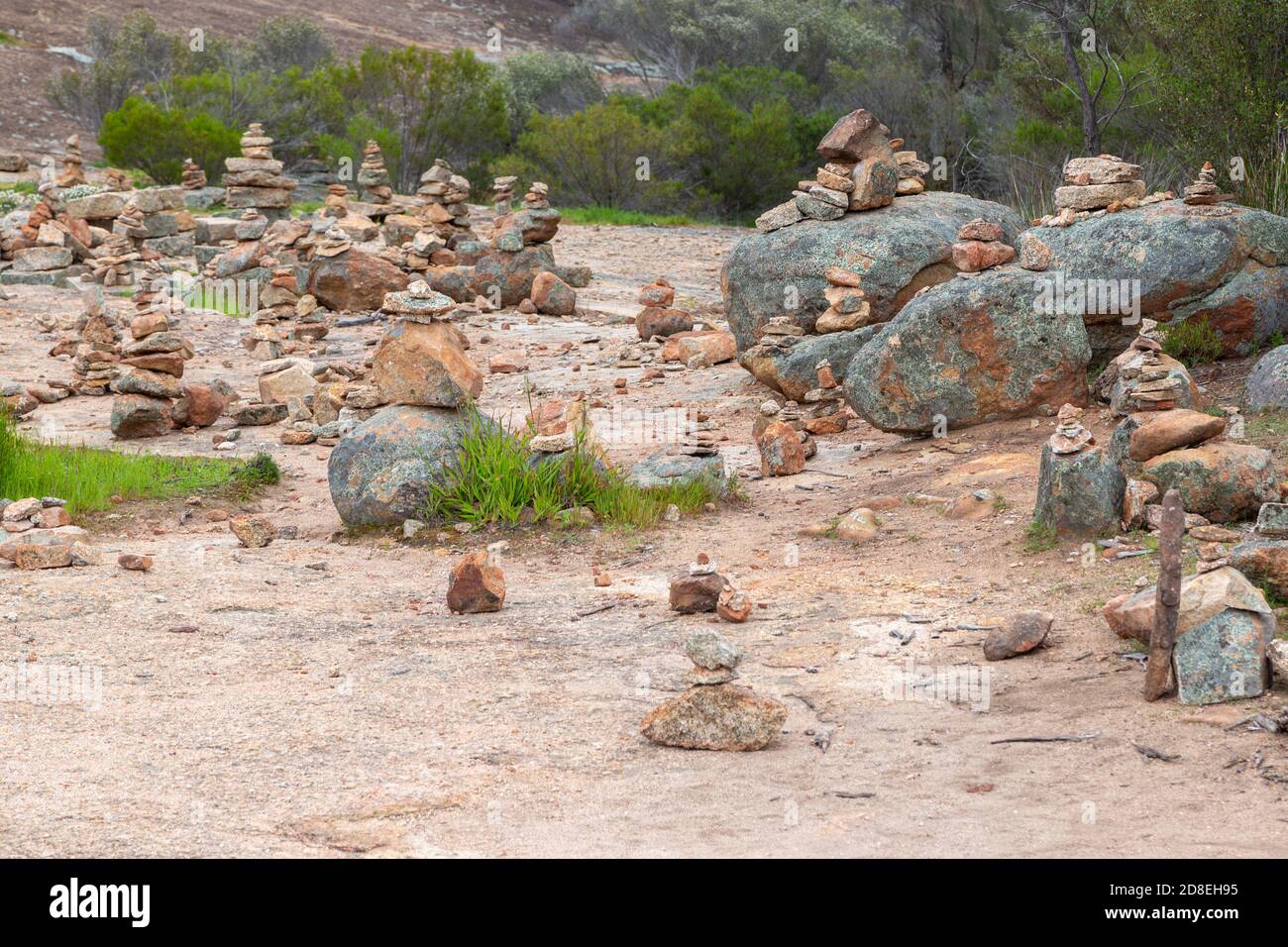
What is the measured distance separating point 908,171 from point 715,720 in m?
8.95

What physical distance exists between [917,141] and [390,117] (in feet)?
32.9

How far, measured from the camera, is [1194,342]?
31.4 ft

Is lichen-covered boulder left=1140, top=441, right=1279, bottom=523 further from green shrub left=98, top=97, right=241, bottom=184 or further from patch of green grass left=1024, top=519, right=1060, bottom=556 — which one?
green shrub left=98, top=97, right=241, bottom=184

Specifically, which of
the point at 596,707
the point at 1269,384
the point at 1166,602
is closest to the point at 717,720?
the point at 596,707

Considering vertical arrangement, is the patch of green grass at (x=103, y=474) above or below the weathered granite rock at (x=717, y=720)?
above

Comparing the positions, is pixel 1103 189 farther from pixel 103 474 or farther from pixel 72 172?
pixel 72 172

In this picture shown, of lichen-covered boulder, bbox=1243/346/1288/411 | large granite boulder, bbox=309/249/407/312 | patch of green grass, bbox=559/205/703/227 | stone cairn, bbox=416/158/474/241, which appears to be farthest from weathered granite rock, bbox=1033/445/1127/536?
patch of green grass, bbox=559/205/703/227

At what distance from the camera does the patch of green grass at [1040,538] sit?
6816 mm

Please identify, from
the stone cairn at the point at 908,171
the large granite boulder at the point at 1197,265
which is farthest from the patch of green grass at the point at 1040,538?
the stone cairn at the point at 908,171

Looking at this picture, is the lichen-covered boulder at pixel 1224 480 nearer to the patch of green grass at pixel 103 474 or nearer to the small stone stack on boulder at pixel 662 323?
the patch of green grass at pixel 103 474

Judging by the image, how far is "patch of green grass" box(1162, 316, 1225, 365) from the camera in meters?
9.55

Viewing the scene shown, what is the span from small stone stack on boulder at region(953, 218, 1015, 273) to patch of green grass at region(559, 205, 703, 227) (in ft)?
46.2

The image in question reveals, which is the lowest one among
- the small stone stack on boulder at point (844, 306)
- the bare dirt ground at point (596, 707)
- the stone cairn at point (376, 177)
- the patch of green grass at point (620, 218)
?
the bare dirt ground at point (596, 707)

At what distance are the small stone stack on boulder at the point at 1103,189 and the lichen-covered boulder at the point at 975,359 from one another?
1.15 metres
